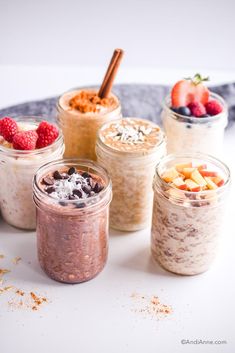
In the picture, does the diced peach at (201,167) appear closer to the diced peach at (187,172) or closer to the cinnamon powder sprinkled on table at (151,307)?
the diced peach at (187,172)

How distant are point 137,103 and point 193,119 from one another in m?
0.40

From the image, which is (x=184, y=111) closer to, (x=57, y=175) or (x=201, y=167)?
(x=201, y=167)

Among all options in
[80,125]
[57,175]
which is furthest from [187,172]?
[80,125]

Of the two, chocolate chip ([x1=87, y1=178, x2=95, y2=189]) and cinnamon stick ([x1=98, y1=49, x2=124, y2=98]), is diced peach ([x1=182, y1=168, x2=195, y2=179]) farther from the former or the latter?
cinnamon stick ([x1=98, y1=49, x2=124, y2=98])

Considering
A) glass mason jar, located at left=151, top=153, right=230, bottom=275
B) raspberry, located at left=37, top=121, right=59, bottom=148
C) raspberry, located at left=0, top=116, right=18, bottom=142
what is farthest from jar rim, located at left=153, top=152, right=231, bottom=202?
raspberry, located at left=0, top=116, right=18, bottom=142

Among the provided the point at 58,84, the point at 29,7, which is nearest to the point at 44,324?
the point at 58,84

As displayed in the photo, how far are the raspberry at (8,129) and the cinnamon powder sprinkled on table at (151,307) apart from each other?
25.6 inches

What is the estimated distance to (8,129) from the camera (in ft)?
6.79

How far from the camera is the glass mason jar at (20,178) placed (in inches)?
80.0

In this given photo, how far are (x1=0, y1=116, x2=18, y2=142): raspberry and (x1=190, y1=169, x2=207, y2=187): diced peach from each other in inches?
23.7

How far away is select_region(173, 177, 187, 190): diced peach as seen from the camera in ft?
6.22

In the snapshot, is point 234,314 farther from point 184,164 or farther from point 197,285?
point 184,164

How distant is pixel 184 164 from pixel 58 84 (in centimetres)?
121

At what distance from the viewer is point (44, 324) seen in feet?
5.89
